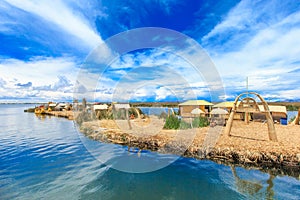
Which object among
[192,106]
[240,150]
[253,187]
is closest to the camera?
[253,187]

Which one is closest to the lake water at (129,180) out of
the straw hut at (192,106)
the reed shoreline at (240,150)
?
the reed shoreline at (240,150)

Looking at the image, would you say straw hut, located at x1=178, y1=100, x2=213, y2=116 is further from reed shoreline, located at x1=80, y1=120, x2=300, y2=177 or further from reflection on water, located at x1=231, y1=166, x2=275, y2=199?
reflection on water, located at x1=231, y1=166, x2=275, y2=199

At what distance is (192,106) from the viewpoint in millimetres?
24656

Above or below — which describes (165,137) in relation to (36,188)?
above

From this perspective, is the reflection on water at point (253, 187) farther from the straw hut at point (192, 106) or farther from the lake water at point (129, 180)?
the straw hut at point (192, 106)

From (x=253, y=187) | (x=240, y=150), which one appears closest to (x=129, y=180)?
(x=253, y=187)

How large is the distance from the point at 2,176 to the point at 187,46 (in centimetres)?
1023

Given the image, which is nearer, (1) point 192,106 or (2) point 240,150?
(2) point 240,150

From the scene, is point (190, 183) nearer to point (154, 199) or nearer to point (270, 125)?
point (154, 199)

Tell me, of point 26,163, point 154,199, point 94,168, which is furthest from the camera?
point 26,163

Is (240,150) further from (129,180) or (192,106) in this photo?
(192,106)

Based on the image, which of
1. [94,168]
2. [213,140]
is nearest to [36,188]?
[94,168]

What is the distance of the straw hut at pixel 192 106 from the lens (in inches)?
940

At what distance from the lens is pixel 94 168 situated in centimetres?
808
